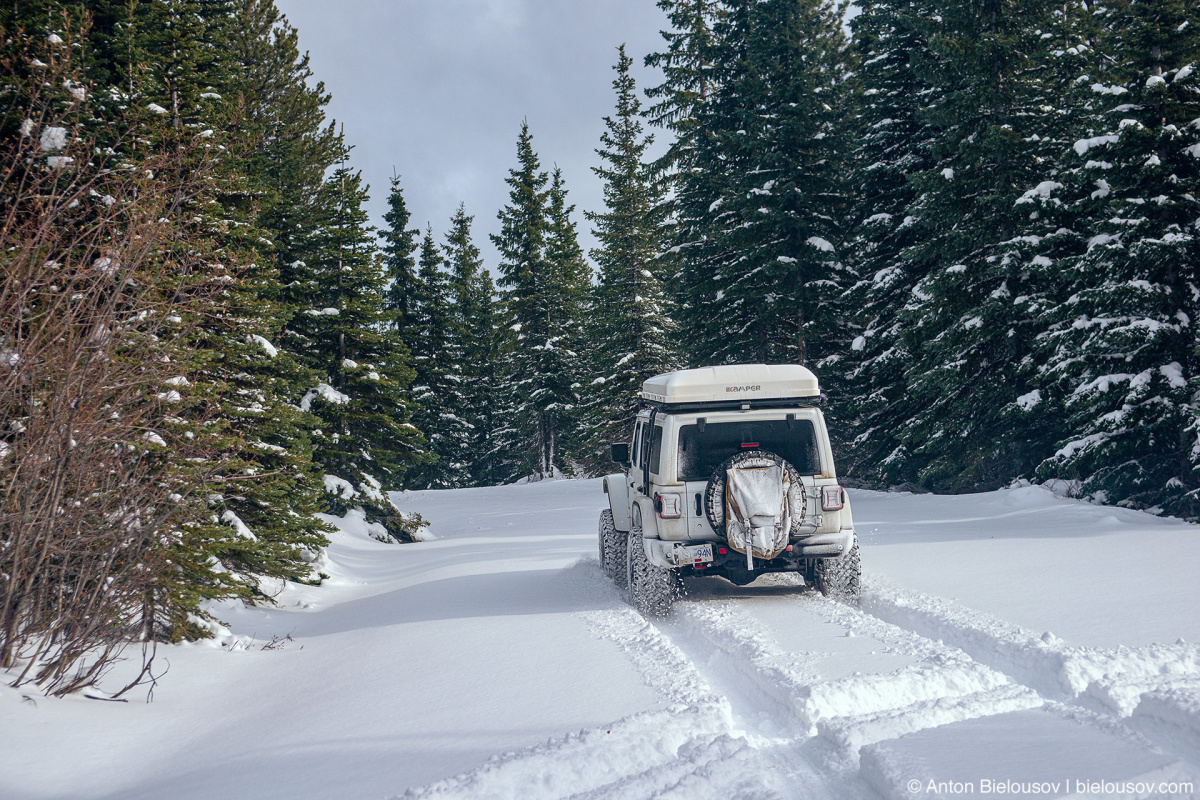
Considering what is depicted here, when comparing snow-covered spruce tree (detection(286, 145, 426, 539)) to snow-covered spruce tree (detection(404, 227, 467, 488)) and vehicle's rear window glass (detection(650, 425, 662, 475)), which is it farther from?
snow-covered spruce tree (detection(404, 227, 467, 488))

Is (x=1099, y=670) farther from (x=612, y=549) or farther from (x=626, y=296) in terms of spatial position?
(x=626, y=296)

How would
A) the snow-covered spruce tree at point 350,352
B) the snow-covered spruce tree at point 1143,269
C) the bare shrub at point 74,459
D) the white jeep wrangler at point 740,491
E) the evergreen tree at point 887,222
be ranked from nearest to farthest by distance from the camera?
the bare shrub at point 74,459 → the white jeep wrangler at point 740,491 → the snow-covered spruce tree at point 1143,269 → the snow-covered spruce tree at point 350,352 → the evergreen tree at point 887,222

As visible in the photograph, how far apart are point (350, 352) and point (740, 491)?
12.6 m

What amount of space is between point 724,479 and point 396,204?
36312 millimetres

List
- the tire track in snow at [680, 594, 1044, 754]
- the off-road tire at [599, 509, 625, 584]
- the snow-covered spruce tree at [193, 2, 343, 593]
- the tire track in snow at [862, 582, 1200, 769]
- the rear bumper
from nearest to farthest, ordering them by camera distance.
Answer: the tire track in snow at [862, 582, 1200, 769] → the tire track in snow at [680, 594, 1044, 754] → the rear bumper → the snow-covered spruce tree at [193, 2, 343, 593] → the off-road tire at [599, 509, 625, 584]

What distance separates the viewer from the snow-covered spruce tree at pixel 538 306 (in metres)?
39.3

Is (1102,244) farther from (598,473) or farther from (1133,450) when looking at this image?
(598,473)

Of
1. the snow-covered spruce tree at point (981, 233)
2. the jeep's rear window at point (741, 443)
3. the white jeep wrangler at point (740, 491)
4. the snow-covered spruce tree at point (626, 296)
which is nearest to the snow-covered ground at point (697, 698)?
the white jeep wrangler at point (740, 491)

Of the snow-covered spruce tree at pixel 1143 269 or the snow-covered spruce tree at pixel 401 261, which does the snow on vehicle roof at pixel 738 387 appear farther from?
the snow-covered spruce tree at pixel 401 261

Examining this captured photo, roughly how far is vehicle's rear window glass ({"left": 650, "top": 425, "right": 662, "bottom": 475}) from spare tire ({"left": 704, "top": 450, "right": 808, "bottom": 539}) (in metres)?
0.68

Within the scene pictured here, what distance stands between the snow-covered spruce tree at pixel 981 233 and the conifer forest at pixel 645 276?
0.27 feet

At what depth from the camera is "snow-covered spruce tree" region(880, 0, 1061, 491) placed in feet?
56.2

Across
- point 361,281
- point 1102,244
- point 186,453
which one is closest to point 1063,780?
point 186,453

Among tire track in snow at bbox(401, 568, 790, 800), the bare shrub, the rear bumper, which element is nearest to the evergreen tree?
the rear bumper
